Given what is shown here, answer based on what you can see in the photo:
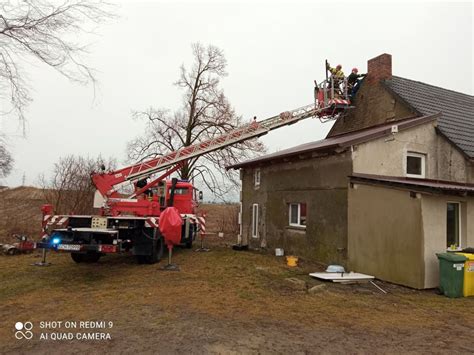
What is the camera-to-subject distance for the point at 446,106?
15.0 m

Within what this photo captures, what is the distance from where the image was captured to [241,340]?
496 centimetres

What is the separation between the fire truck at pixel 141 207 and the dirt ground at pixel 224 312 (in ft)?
2.89

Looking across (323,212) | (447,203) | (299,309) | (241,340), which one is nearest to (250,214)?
(323,212)

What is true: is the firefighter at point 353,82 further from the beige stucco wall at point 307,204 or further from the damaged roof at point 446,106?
the beige stucco wall at point 307,204

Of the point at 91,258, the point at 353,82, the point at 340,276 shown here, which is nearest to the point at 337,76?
the point at 353,82

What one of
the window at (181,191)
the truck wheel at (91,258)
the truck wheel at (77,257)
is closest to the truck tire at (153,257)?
the truck wheel at (91,258)

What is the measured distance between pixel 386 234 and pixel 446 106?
8.84 meters

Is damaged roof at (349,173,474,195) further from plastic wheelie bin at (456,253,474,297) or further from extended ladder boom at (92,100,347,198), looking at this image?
extended ladder boom at (92,100,347,198)

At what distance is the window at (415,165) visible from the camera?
11.7m

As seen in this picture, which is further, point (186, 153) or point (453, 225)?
point (186, 153)

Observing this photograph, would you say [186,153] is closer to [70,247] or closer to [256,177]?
[256,177]

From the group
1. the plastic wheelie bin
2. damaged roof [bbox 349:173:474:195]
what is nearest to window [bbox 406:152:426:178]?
damaged roof [bbox 349:173:474:195]

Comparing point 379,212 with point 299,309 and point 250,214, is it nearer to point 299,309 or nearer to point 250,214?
point 299,309

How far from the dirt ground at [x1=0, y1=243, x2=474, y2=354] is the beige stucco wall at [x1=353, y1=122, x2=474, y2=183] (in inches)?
142
